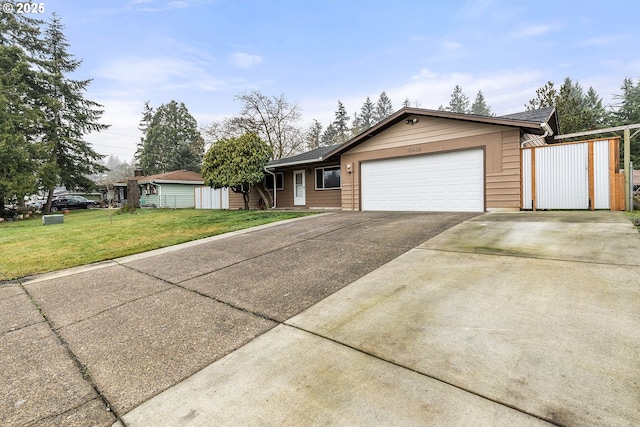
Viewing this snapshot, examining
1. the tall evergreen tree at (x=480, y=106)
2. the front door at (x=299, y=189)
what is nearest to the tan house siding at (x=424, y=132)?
the front door at (x=299, y=189)

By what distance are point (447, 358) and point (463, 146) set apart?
8.50 m

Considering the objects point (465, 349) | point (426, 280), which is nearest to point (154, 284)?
point (426, 280)

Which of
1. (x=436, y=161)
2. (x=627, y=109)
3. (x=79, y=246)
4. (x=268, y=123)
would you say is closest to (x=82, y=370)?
(x=79, y=246)

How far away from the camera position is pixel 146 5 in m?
10.6

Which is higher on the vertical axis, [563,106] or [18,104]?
[18,104]

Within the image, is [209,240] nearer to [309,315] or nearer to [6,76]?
[309,315]

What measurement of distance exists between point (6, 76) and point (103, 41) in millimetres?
13377

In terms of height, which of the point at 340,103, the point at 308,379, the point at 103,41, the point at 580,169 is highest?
the point at 340,103

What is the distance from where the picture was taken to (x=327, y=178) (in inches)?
551

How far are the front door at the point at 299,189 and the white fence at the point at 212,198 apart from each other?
5.69 m

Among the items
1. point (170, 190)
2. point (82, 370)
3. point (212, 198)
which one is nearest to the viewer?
point (82, 370)

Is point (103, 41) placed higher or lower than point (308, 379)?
higher

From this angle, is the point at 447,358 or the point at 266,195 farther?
the point at 266,195

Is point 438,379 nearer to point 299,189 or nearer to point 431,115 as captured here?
point 431,115
